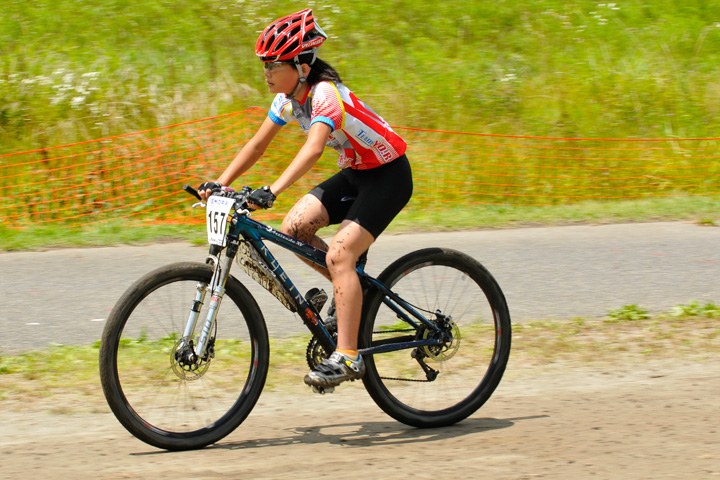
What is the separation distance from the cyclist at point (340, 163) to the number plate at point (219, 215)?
8cm

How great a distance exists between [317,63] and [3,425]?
98.8 inches

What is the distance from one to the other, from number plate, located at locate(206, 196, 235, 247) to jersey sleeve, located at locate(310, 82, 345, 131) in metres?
0.58

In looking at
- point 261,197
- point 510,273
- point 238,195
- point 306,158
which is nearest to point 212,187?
point 238,195

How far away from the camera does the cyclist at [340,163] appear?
4262mm

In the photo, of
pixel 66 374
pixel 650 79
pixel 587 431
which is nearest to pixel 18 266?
pixel 66 374

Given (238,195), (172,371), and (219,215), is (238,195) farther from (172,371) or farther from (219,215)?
(172,371)

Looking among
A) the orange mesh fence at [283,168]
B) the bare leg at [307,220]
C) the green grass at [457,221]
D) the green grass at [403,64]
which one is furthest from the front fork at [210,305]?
the green grass at [403,64]

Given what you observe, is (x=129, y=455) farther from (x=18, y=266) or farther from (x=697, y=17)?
(x=697, y=17)

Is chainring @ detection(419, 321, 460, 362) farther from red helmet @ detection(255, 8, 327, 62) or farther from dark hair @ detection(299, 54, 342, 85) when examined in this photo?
red helmet @ detection(255, 8, 327, 62)

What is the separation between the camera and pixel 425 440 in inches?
179

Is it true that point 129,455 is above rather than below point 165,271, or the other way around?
below

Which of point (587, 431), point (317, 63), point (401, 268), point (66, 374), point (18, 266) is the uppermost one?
point (317, 63)

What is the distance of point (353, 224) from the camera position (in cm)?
446

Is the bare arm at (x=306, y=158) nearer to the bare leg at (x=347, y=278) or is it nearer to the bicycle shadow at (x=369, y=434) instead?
the bare leg at (x=347, y=278)
